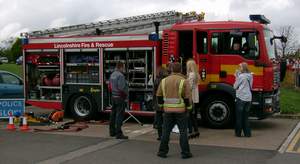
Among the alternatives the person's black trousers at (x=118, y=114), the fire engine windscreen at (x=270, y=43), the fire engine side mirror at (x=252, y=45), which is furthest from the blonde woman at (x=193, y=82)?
the fire engine windscreen at (x=270, y=43)

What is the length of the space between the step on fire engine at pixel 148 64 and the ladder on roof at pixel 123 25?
4.52ft

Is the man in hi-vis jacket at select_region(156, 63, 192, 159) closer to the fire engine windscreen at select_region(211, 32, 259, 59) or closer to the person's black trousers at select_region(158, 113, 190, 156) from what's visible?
the person's black trousers at select_region(158, 113, 190, 156)

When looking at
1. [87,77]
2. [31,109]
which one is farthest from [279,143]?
[31,109]

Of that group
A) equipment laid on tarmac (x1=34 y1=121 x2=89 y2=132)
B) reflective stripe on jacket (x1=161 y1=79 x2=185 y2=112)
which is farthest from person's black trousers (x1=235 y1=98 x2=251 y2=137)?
equipment laid on tarmac (x1=34 y1=121 x2=89 y2=132)

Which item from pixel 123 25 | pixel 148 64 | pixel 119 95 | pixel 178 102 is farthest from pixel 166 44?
pixel 178 102

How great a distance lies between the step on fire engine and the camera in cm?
1305

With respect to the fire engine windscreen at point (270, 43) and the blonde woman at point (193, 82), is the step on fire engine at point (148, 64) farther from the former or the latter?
the blonde woman at point (193, 82)

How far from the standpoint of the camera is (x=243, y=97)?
39.0ft

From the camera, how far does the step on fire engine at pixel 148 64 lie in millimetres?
13047

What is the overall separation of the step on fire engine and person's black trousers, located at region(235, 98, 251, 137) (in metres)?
1.05

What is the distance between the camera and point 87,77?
15102mm

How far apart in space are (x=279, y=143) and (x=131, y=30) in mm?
6988

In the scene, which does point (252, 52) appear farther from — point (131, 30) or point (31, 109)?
point (31, 109)

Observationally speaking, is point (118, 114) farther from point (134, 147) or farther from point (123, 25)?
point (123, 25)
